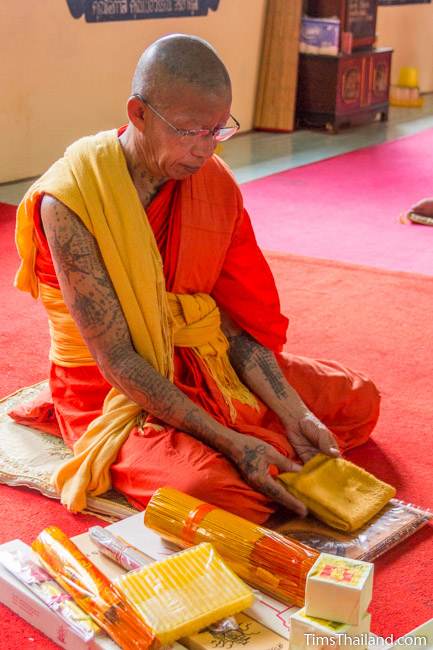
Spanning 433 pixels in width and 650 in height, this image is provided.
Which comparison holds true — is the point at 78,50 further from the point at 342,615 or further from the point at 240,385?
the point at 342,615

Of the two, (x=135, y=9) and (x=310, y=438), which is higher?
(x=135, y=9)

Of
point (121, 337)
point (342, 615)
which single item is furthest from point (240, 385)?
point (342, 615)

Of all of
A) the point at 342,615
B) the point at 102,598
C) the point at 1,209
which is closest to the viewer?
the point at 342,615

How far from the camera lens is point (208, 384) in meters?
2.45

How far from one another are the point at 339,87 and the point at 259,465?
17.0 feet

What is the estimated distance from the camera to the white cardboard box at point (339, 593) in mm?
1629

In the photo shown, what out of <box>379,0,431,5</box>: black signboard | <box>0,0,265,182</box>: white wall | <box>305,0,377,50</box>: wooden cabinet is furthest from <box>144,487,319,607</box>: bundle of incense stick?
<box>379,0,431,5</box>: black signboard

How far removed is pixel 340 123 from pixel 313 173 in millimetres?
1404

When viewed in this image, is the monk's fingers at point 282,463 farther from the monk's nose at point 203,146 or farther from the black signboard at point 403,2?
the black signboard at point 403,2

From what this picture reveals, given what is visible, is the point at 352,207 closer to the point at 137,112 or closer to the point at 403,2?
the point at 137,112

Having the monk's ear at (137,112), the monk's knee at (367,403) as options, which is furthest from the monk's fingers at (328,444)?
the monk's ear at (137,112)

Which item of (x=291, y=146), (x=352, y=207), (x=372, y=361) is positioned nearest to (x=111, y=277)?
(x=372, y=361)

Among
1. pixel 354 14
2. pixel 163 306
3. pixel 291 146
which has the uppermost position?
pixel 163 306

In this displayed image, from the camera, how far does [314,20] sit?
22.9 feet
